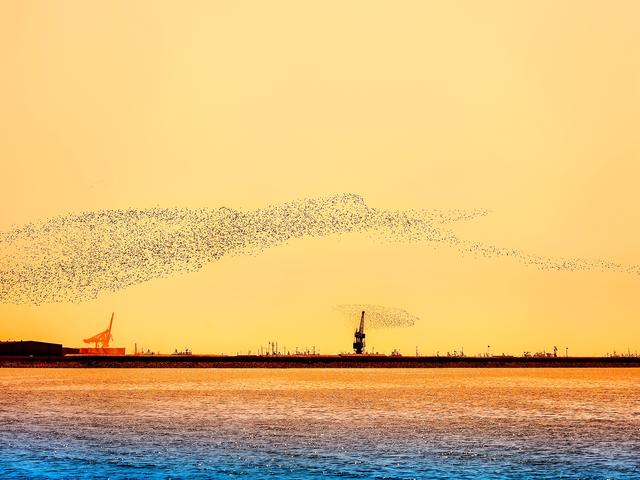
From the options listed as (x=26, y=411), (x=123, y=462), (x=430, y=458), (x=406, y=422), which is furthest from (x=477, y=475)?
A: (x=26, y=411)

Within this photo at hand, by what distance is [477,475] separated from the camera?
172 feet

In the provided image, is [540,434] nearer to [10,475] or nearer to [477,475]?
[477,475]

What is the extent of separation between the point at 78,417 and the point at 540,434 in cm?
4278

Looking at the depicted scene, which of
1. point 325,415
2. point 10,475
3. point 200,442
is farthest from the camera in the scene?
point 325,415

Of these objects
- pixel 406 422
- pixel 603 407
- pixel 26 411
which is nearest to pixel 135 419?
pixel 26 411

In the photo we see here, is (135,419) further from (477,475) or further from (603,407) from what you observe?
(603,407)

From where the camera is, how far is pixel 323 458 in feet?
192

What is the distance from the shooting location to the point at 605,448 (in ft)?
210

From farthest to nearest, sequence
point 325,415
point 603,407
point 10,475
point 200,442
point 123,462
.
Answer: point 603,407 → point 325,415 → point 200,442 → point 123,462 → point 10,475

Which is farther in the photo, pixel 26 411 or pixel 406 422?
pixel 26 411

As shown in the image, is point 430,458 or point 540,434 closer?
point 430,458

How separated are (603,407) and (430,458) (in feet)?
183

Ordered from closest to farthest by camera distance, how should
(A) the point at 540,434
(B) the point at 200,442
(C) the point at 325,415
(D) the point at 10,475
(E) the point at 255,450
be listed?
(D) the point at 10,475
(E) the point at 255,450
(B) the point at 200,442
(A) the point at 540,434
(C) the point at 325,415

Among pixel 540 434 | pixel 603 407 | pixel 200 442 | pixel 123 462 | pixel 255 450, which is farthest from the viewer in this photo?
pixel 603 407
